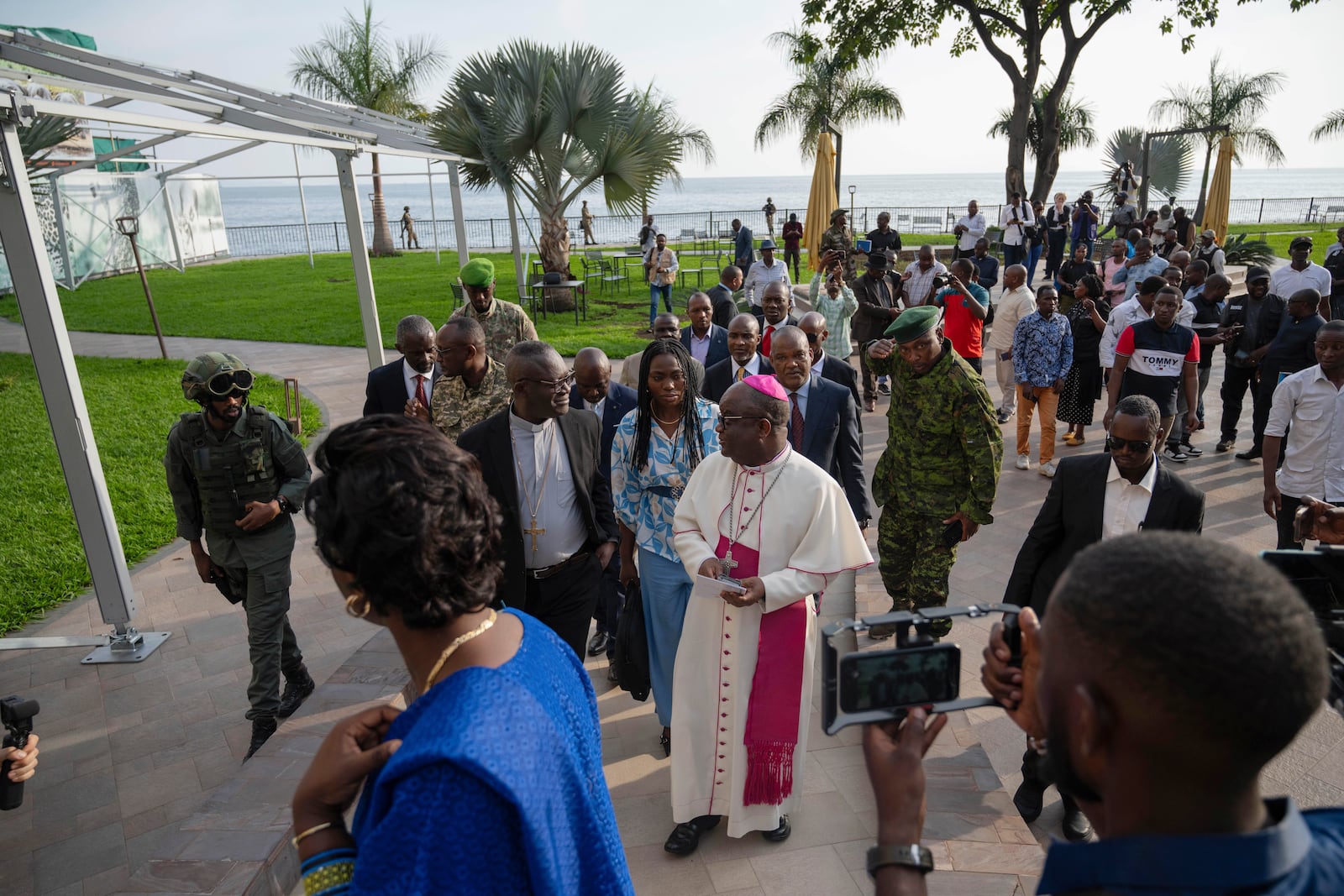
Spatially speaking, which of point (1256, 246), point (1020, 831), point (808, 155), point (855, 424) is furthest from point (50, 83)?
point (808, 155)

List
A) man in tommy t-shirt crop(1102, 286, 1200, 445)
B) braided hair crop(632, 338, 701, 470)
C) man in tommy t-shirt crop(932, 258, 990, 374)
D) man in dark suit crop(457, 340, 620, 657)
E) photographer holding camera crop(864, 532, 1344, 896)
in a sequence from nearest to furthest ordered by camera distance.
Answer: photographer holding camera crop(864, 532, 1344, 896)
man in dark suit crop(457, 340, 620, 657)
braided hair crop(632, 338, 701, 470)
man in tommy t-shirt crop(1102, 286, 1200, 445)
man in tommy t-shirt crop(932, 258, 990, 374)

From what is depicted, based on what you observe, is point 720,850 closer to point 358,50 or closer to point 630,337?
point 630,337

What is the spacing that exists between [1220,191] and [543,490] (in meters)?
19.9

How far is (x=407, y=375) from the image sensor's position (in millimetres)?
5559

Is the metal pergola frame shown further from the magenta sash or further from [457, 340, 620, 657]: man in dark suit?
the magenta sash

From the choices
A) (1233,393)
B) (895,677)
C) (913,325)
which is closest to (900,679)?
(895,677)

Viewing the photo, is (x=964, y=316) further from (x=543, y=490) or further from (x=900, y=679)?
(x=900, y=679)

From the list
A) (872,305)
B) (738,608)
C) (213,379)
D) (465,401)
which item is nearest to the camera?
(738,608)

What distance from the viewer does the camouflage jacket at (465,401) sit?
498 centimetres

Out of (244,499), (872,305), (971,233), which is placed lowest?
(244,499)

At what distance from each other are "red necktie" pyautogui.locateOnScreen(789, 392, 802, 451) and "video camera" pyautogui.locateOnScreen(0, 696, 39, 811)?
3.64 metres

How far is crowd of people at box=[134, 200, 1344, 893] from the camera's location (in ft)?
3.69

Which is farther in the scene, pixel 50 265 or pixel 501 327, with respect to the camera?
pixel 501 327

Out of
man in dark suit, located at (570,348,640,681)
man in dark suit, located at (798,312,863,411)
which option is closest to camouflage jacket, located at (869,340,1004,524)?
man in dark suit, located at (798,312,863,411)
